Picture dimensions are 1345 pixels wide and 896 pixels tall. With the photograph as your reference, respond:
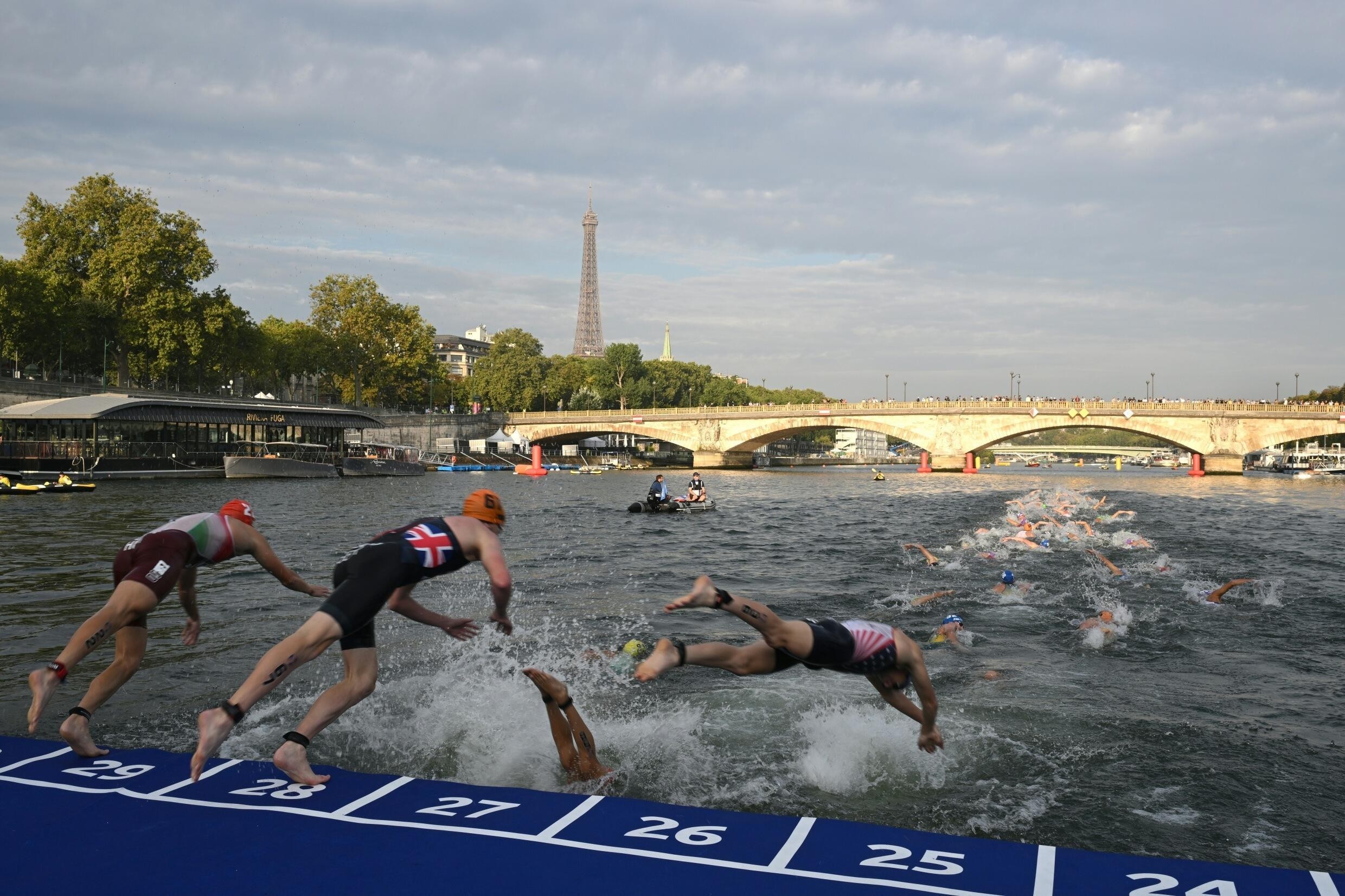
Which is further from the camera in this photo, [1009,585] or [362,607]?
[1009,585]

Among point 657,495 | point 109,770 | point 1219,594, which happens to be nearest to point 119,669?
point 109,770

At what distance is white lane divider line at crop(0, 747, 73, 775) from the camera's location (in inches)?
258

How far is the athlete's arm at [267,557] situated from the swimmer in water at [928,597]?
11.7m

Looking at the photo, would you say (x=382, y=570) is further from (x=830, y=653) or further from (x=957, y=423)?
(x=957, y=423)

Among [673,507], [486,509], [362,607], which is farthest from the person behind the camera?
[673,507]

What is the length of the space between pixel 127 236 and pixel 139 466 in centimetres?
1802

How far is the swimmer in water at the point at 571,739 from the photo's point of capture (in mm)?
7168

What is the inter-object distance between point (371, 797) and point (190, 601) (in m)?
2.95

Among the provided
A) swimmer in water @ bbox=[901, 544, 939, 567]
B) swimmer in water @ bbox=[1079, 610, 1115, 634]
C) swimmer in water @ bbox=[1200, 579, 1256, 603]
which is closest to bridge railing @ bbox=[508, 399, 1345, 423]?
swimmer in water @ bbox=[901, 544, 939, 567]

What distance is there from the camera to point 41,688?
7.07 meters

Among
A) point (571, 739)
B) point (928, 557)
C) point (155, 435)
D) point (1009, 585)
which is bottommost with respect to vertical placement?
point (928, 557)

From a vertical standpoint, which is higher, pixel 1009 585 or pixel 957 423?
pixel 957 423

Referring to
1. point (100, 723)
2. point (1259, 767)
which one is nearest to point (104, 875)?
point (100, 723)

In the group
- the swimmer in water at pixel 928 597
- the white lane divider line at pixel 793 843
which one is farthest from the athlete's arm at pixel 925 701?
the swimmer in water at pixel 928 597
